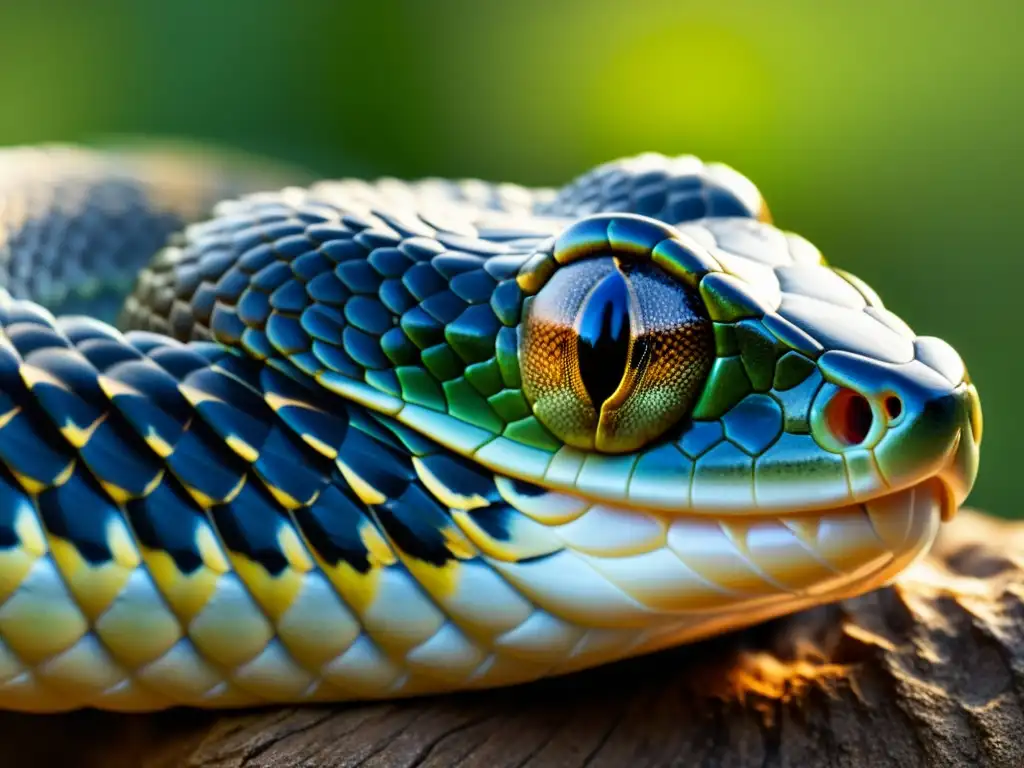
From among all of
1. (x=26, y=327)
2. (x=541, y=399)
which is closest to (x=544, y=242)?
(x=541, y=399)

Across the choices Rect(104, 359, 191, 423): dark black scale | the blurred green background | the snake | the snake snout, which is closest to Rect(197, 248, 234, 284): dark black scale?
the snake

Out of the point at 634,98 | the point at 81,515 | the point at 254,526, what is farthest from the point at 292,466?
the point at 634,98

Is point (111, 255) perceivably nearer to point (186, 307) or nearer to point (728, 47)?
point (186, 307)

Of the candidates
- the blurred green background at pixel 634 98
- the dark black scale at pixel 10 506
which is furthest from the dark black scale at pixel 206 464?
the blurred green background at pixel 634 98

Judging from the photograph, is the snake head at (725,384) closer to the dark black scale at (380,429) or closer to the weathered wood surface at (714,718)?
the dark black scale at (380,429)

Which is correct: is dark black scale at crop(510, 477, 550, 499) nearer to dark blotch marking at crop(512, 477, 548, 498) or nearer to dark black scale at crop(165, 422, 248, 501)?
dark blotch marking at crop(512, 477, 548, 498)

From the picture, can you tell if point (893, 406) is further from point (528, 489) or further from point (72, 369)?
point (72, 369)

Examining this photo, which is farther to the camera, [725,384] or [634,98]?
[634,98]
